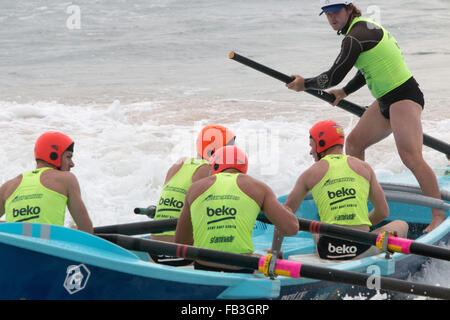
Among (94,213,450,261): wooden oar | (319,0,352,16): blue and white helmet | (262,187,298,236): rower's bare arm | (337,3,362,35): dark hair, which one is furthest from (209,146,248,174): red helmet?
(337,3,362,35): dark hair

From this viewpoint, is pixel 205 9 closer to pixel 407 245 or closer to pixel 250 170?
pixel 250 170

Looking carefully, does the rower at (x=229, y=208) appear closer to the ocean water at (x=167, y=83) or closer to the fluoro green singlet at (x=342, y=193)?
the fluoro green singlet at (x=342, y=193)

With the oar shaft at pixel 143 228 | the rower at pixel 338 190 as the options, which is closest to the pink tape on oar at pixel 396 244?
the rower at pixel 338 190

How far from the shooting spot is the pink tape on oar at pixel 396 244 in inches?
183

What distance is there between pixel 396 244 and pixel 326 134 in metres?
0.94

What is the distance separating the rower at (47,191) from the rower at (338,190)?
1.55m

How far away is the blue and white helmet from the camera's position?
559 centimetres

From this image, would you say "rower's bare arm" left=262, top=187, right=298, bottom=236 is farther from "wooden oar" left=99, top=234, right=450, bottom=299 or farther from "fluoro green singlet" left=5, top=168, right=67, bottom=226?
"fluoro green singlet" left=5, top=168, right=67, bottom=226

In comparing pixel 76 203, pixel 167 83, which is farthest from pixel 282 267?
pixel 167 83

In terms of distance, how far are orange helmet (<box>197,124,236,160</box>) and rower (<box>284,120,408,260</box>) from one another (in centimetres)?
65

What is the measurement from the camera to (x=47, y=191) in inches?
176

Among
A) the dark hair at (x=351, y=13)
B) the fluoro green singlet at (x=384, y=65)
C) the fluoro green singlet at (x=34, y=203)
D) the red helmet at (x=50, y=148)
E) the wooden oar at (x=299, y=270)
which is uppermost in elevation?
the dark hair at (x=351, y=13)
